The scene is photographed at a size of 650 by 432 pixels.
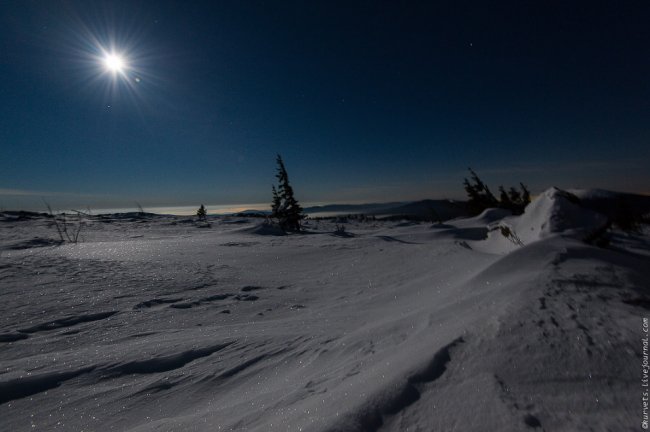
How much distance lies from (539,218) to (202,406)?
341cm

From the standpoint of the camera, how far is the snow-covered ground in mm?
818

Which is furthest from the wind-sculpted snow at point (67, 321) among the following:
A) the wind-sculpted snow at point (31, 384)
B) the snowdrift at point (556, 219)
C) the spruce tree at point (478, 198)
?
the spruce tree at point (478, 198)

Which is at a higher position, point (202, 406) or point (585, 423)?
point (585, 423)

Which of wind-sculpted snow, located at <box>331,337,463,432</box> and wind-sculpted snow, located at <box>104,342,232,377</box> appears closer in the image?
wind-sculpted snow, located at <box>331,337,463,432</box>

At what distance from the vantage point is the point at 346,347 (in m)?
1.56

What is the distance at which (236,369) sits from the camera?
1.57 metres

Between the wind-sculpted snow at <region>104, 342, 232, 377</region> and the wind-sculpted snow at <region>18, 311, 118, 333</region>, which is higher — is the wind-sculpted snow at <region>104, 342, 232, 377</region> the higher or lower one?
the lower one

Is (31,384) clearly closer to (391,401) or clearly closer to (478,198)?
(391,401)

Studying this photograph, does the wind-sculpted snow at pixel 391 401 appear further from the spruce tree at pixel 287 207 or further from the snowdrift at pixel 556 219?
the spruce tree at pixel 287 207

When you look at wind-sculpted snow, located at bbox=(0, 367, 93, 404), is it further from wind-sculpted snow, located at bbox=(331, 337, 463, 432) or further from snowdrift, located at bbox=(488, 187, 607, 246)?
snowdrift, located at bbox=(488, 187, 607, 246)

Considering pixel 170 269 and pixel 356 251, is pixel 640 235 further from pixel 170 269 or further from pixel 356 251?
pixel 170 269

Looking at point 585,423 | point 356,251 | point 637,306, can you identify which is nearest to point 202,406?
point 585,423

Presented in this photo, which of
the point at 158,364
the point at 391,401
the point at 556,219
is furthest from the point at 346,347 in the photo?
the point at 556,219

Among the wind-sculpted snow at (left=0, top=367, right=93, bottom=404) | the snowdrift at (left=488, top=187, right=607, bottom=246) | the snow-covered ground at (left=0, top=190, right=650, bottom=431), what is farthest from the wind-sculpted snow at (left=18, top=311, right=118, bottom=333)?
the snowdrift at (left=488, top=187, right=607, bottom=246)
